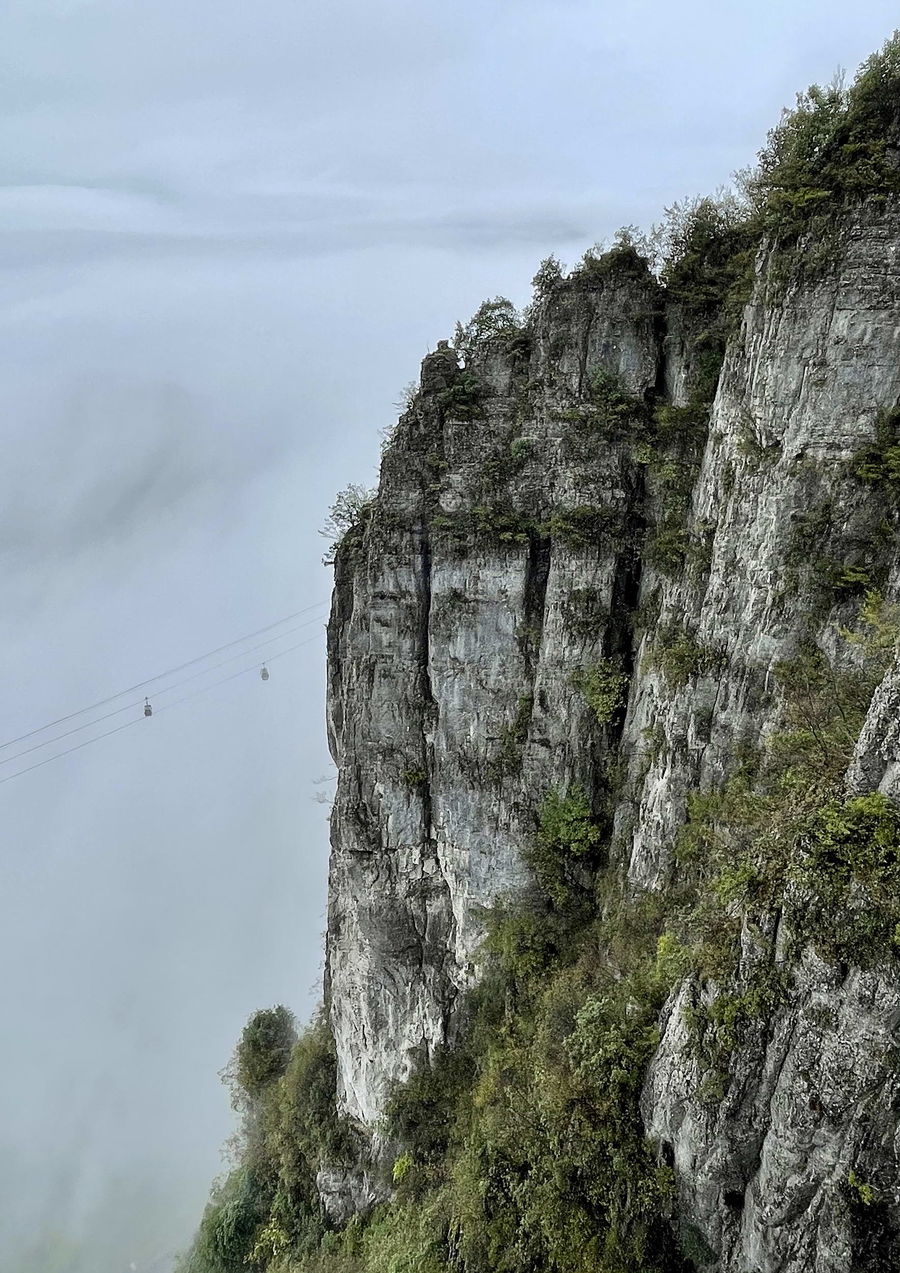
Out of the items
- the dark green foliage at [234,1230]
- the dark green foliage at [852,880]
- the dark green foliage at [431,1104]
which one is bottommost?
the dark green foliage at [234,1230]

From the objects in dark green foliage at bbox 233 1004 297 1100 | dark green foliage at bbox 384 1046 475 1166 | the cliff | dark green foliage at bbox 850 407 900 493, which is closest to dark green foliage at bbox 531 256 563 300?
the cliff

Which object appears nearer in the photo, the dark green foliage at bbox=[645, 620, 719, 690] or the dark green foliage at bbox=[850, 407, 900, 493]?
the dark green foliage at bbox=[850, 407, 900, 493]

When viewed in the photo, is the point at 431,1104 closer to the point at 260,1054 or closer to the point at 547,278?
the point at 260,1054

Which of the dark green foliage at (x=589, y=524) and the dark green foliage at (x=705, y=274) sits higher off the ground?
the dark green foliage at (x=705, y=274)

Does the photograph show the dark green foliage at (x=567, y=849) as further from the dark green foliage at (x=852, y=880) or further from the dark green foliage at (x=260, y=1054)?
the dark green foliage at (x=260, y=1054)

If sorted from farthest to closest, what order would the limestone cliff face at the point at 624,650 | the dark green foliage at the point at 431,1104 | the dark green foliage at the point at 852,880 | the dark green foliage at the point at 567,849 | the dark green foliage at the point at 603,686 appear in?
the dark green foliage at the point at 431,1104, the dark green foliage at the point at 567,849, the dark green foliage at the point at 603,686, the limestone cliff face at the point at 624,650, the dark green foliage at the point at 852,880

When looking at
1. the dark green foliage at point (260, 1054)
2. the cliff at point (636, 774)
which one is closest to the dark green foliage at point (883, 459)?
the cliff at point (636, 774)

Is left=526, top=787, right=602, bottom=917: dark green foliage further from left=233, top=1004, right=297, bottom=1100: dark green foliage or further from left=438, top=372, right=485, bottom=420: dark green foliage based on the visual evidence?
left=233, top=1004, right=297, bottom=1100: dark green foliage
